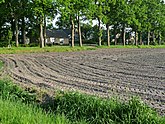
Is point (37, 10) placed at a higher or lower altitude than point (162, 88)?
higher

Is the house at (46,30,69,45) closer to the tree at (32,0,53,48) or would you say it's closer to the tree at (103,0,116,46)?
the tree at (103,0,116,46)

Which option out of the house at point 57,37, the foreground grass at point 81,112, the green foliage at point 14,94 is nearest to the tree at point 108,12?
the green foliage at point 14,94

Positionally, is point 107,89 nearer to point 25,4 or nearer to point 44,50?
point 44,50

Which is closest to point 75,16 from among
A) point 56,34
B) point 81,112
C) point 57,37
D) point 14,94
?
point 14,94

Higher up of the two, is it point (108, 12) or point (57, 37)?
point (108, 12)

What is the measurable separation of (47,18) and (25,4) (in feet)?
14.0

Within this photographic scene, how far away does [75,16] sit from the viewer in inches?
2101

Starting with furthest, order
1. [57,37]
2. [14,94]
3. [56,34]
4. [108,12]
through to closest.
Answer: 1. [56,34]
2. [57,37]
3. [108,12]
4. [14,94]

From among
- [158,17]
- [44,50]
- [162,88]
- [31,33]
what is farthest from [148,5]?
[162,88]

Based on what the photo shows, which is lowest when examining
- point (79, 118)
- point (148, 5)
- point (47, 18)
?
point (79, 118)

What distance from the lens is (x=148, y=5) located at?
8169cm

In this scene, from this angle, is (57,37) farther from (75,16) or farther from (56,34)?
(75,16)

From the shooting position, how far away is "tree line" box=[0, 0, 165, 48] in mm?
48000

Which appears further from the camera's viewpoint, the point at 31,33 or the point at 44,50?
the point at 31,33
